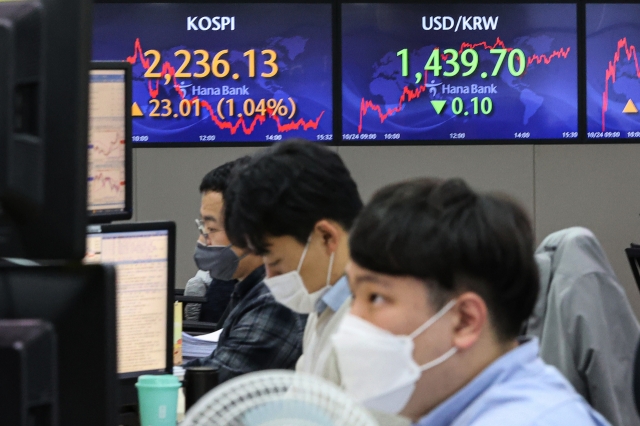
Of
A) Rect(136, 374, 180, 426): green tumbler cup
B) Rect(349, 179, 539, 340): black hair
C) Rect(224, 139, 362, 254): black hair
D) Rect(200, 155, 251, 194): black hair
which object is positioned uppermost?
Rect(200, 155, 251, 194): black hair

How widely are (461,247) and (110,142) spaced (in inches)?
45.7

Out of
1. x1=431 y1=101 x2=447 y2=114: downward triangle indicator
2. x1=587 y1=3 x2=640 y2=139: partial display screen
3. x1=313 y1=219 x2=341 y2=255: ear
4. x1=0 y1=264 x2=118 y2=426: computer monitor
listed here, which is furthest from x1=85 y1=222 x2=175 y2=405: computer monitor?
x1=587 y1=3 x2=640 y2=139: partial display screen

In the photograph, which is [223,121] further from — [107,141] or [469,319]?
[469,319]

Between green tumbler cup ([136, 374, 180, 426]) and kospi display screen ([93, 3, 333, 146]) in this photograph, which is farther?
kospi display screen ([93, 3, 333, 146])

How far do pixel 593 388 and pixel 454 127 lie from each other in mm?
2862

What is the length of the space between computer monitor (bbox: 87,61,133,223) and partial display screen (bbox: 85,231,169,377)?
0.43ft

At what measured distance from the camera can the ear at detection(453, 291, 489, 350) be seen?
1058mm

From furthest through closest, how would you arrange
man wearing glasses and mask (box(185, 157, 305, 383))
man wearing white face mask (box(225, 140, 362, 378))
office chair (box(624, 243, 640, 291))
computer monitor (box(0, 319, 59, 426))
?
office chair (box(624, 243, 640, 291)), man wearing glasses and mask (box(185, 157, 305, 383)), man wearing white face mask (box(225, 140, 362, 378)), computer monitor (box(0, 319, 59, 426))

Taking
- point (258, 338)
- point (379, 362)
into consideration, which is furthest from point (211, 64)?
point (379, 362)

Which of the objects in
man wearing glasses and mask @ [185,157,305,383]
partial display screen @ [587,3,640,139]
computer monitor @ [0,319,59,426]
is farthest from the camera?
partial display screen @ [587,3,640,139]

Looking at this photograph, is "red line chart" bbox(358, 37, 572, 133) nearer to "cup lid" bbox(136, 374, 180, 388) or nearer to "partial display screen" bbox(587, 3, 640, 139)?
"partial display screen" bbox(587, 3, 640, 139)

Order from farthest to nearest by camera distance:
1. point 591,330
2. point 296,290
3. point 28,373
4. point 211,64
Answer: point 211,64
point 591,330
point 296,290
point 28,373

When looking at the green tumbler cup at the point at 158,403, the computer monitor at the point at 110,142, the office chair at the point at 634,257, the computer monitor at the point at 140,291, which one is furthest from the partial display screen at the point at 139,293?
the office chair at the point at 634,257

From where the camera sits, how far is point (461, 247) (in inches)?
40.9
